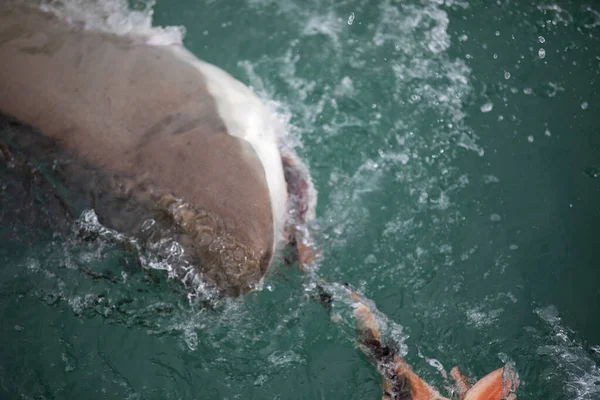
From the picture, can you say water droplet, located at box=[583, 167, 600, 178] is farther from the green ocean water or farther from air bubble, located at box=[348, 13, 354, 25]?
air bubble, located at box=[348, 13, 354, 25]

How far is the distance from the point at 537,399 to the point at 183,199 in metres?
1.38

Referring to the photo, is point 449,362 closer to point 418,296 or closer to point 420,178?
point 418,296

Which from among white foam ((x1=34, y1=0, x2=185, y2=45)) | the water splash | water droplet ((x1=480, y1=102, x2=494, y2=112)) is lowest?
the water splash

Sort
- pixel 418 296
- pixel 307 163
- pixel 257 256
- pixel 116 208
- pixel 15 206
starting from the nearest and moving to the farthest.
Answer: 1. pixel 257 256
2. pixel 116 208
3. pixel 15 206
4. pixel 418 296
5. pixel 307 163

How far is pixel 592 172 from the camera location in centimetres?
270

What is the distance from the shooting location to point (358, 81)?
2846 millimetres

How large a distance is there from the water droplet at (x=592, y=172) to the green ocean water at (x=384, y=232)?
0.02 metres

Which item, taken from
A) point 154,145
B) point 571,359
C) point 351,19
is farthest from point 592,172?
point 154,145

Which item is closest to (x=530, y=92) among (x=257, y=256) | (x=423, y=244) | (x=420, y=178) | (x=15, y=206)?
(x=420, y=178)

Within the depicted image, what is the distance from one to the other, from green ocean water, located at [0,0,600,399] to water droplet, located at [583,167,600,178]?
15 millimetres

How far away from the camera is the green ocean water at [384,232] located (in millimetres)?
2098

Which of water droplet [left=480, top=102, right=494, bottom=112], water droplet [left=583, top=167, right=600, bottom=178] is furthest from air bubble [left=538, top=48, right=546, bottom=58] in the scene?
water droplet [left=583, top=167, right=600, bottom=178]

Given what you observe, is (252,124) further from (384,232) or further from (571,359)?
(571,359)

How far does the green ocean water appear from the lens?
2.10 meters
